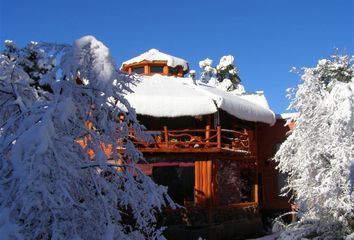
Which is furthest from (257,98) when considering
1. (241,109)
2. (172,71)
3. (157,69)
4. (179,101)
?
(179,101)

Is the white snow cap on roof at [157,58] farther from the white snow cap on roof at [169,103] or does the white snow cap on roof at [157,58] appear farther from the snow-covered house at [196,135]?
the white snow cap on roof at [169,103]

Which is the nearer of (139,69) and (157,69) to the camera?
(157,69)

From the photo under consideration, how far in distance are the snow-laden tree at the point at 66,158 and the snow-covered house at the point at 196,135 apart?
12006 mm

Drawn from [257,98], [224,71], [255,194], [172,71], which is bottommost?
→ [255,194]

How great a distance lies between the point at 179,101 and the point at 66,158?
556 inches

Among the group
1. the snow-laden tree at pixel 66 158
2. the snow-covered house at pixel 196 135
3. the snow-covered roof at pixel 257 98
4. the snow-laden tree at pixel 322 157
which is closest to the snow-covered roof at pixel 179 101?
the snow-covered house at pixel 196 135

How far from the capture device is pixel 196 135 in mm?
20047

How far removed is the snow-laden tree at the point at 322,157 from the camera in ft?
41.9

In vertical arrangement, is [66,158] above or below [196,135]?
below

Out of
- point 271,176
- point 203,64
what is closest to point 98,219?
point 271,176

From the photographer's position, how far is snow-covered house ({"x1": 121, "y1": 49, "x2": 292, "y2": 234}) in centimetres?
1738

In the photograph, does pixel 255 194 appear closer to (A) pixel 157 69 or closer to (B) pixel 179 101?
(B) pixel 179 101

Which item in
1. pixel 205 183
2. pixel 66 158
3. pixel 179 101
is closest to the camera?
pixel 66 158

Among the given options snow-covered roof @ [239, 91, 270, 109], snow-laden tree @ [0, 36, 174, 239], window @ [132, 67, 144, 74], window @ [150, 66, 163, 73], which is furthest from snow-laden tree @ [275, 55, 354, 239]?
window @ [132, 67, 144, 74]
